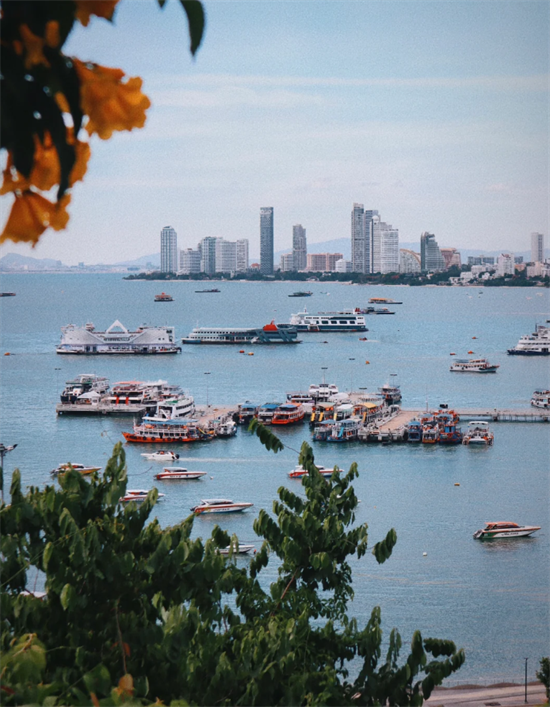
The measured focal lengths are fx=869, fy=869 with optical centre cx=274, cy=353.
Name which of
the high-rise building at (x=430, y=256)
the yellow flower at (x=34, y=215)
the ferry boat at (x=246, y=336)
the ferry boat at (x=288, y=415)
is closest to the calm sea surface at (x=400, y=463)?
the ferry boat at (x=288, y=415)

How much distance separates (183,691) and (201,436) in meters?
10.8

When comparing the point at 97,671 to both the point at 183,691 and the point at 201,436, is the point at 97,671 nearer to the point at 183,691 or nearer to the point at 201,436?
the point at 183,691

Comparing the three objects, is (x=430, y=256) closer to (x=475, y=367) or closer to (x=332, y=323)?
(x=332, y=323)

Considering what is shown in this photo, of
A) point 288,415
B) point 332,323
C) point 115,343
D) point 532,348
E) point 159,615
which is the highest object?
point 332,323

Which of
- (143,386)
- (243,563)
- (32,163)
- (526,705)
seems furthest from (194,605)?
(143,386)

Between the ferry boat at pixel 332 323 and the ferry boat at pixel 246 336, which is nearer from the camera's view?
the ferry boat at pixel 246 336

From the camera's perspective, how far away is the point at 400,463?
11641 mm

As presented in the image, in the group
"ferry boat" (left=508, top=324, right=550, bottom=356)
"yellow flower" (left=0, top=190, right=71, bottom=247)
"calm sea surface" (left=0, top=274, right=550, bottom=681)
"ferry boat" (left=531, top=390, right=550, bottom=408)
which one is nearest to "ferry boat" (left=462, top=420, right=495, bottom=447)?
"calm sea surface" (left=0, top=274, right=550, bottom=681)

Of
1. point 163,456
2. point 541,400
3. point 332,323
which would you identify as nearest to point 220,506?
point 163,456

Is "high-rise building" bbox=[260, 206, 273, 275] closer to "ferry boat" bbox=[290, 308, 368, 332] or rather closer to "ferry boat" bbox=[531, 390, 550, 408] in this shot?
"ferry boat" bbox=[290, 308, 368, 332]

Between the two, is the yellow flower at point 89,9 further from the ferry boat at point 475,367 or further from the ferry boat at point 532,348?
the ferry boat at point 532,348

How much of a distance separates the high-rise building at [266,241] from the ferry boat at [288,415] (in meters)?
61.0

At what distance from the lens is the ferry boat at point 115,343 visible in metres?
23.2

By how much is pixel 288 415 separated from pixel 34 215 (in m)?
13.8
